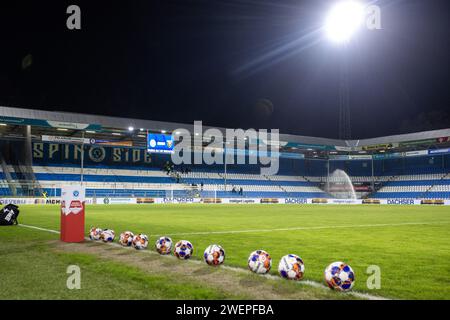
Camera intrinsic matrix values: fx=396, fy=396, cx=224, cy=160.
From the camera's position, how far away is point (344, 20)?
36094 mm

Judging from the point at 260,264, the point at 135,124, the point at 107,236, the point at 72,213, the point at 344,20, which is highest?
the point at 344,20

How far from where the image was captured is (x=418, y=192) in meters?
64.4

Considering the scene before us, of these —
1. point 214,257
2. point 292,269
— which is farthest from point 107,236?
point 292,269

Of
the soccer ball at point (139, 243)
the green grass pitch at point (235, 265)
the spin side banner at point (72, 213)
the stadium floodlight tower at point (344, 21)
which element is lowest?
the green grass pitch at point (235, 265)

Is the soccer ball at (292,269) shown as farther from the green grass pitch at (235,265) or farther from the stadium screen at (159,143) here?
the stadium screen at (159,143)

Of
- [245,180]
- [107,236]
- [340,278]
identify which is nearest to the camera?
[340,278]

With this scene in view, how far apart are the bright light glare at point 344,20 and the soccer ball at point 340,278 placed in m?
32.2

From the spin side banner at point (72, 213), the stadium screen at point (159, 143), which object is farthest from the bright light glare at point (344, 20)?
the spin side banner at point (72, 213)

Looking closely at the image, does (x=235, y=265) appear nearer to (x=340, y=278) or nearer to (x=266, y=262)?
(x=266, y=262)

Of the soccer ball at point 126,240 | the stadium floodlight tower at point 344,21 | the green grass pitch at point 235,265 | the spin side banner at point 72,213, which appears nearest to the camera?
the green grass pitch at point 235,265

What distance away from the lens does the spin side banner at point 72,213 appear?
1114 centimetres

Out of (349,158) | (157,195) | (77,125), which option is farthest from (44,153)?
(349,158)

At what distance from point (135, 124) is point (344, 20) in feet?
89.2
